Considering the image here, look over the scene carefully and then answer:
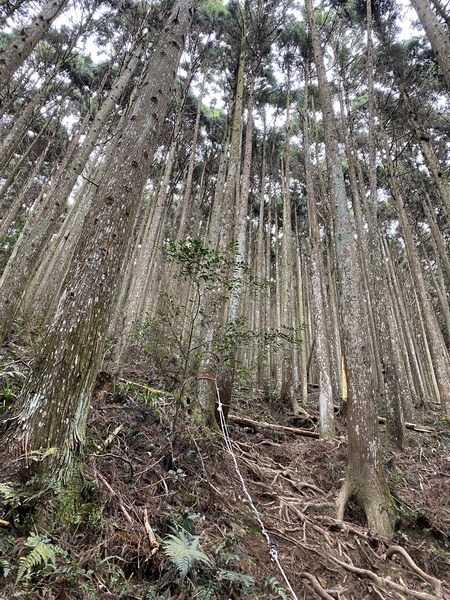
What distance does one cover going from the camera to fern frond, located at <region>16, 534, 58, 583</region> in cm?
142

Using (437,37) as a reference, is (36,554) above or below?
below

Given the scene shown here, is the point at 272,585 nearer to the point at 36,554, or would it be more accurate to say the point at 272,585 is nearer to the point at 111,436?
the point at 36,554

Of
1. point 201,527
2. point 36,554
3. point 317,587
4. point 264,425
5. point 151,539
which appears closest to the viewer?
point 36,554

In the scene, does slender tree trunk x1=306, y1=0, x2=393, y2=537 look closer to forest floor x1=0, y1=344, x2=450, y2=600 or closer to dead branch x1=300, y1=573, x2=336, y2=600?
forest floor x1=0, y1=344, x2=450, y2=600

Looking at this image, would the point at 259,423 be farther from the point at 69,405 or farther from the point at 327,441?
the point at 69,405

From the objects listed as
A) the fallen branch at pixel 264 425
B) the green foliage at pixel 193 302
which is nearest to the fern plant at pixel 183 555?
the green foliage at pixel 193 302

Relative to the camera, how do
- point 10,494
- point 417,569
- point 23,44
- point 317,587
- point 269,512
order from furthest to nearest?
point 23,44, point 269,512, point 417,569, point 317,587, point 10,494

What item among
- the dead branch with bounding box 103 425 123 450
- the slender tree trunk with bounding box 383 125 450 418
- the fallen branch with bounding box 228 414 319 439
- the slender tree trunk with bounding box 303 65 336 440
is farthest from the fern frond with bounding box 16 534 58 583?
the slender tree trunk with bounding box 383 125 450 418

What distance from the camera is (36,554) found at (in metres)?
1.49

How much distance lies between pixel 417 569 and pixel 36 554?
3418mm

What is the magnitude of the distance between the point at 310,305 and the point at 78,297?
18.6 meters

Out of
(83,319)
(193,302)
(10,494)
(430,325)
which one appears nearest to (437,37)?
(193,302)

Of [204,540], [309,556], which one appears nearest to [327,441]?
[309,556]

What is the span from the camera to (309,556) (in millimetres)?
2943
